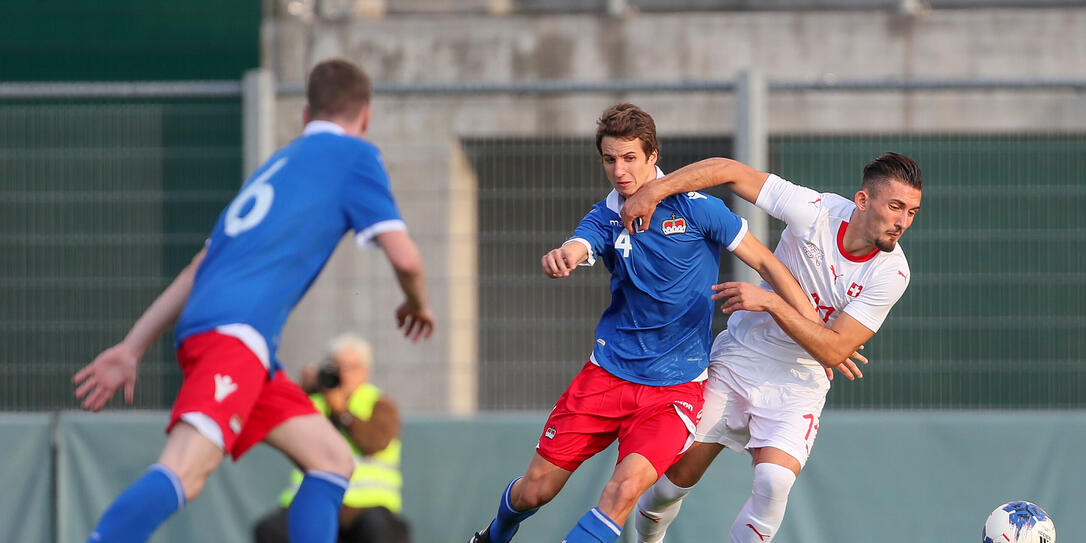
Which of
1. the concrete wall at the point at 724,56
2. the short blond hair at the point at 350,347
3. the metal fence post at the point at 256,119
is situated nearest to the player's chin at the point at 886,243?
the short blond hair at the point at 350,347

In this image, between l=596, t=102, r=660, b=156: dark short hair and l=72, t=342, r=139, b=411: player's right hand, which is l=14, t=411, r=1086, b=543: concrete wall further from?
l=72, t=342, r=139, b=411: player's right hand

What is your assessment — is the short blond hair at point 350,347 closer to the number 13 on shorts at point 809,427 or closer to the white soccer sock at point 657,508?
the white soccer sock at point 657,508

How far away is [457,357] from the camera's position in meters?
8.47

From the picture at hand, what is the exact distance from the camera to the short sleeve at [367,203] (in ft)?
14.9

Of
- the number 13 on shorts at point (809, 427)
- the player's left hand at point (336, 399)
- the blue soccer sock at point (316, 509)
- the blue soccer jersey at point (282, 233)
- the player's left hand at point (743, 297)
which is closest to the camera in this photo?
the blue soccer jersey at point (282, 233)

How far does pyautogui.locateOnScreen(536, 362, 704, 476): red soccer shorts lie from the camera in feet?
17.6

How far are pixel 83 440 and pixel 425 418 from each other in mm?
2064

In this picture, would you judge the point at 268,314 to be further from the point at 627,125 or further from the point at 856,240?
the point at 856,240

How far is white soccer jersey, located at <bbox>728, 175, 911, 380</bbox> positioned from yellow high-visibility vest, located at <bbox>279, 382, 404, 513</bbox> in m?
2.77

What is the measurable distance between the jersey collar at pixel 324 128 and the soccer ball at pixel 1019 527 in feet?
11.4

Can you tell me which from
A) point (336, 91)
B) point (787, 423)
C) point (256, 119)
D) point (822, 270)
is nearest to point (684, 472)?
point (787, 423)

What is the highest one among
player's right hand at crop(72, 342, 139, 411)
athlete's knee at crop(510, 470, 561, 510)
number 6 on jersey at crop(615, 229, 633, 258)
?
number 6 on jersey at crop(615, 229, 633, 258)

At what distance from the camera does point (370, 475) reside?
765cm

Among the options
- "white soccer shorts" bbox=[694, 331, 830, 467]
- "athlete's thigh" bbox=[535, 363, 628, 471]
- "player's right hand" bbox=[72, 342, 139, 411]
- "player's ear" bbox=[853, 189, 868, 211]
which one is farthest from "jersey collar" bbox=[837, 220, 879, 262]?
"player's right hand" bbox=[72, 342, 139, 411]
